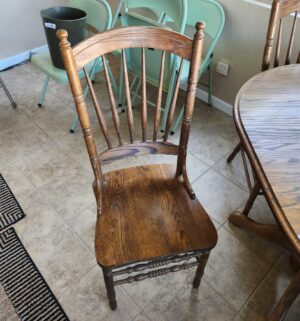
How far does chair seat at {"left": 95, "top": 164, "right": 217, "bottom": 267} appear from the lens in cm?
89

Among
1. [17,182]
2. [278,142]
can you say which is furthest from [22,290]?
[278,142]

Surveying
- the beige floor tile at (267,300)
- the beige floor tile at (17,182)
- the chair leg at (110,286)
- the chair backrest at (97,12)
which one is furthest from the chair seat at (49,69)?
the beige floor tile at (267,300)

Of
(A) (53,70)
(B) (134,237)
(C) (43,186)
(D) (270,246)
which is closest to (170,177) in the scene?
(B) (134,237)

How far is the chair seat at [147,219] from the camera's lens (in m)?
0.89

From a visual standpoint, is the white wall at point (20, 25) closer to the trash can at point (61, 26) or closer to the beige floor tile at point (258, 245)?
the trash can at point (61, 26)

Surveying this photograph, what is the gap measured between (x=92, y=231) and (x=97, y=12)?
4.46 ft

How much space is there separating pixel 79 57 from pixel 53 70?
1.08m

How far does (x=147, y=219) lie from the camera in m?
0.98

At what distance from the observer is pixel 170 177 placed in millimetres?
1112

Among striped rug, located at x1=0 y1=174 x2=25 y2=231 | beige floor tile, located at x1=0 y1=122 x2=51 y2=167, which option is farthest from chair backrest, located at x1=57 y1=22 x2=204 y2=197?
beige floor tile, located at x1=0 y1=122 x2=51 y2=167

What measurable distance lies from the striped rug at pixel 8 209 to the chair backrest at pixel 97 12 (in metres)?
1.13

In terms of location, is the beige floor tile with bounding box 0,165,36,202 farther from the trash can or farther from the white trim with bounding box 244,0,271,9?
the white trim with bounding box 244,0,271,9

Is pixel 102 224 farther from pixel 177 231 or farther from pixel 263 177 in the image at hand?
pixel 263 177

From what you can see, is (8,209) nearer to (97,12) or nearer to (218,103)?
(97,12)
